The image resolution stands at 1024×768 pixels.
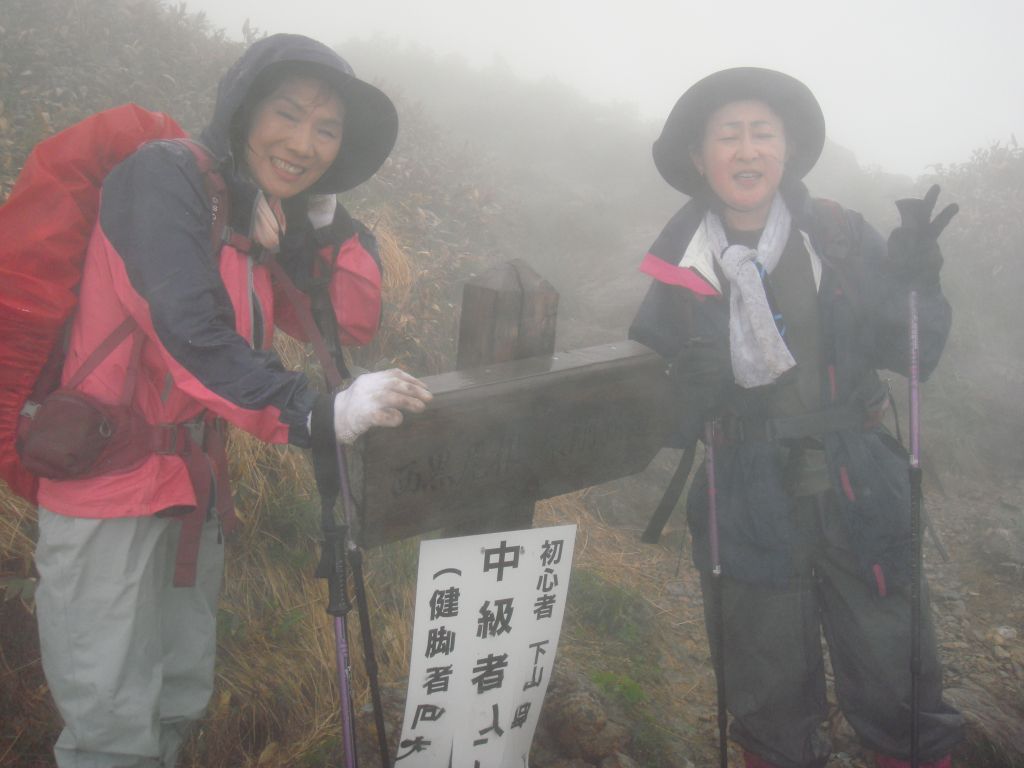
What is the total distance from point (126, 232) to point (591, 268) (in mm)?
7494

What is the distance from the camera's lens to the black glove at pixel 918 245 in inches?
94.7

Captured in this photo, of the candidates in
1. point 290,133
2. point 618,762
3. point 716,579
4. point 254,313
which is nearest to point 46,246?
point 254,313

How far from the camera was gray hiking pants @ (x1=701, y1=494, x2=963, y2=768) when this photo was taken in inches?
98.9

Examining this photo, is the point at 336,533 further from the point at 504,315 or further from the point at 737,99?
the point at 737,99

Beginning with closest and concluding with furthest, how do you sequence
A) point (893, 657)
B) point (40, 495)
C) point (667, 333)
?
point (40, 495) < point (893, 657) < point (667, 333)

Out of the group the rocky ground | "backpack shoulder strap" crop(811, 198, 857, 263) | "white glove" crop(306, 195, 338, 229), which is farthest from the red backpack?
the rocky ground

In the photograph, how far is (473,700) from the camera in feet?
7.83

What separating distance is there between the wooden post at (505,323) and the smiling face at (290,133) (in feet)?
2.31

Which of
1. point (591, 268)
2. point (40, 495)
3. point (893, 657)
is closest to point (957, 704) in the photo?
point (893, 657)

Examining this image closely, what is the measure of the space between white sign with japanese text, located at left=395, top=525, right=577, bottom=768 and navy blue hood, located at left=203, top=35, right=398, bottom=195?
150 centimetres

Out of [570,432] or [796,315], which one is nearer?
[570,432]

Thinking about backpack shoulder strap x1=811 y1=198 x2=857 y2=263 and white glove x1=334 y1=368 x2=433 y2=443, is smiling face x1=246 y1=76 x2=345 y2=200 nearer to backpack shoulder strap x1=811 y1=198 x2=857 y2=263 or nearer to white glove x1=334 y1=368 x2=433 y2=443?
white glove x1=334 y1=368 x2=433 y2=443

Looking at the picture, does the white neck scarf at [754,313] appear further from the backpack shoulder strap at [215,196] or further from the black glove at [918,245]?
the backpack shoulder strap at [215,196]

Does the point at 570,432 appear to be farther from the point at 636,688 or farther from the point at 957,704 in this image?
the point at 957,704
